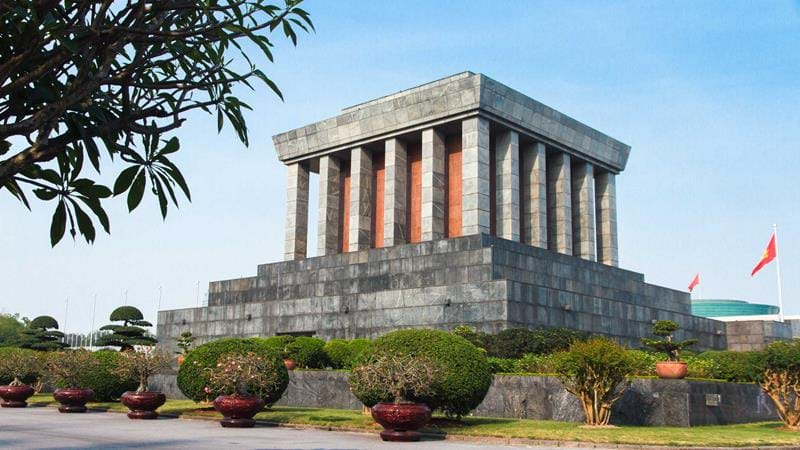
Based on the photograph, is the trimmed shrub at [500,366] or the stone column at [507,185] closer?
the trimmed shrub at [500,366]

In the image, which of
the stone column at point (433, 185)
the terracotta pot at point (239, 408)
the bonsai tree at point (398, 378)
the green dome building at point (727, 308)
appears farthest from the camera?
the green dome building at point (727, 308)

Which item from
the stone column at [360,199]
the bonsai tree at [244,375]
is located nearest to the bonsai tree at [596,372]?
the bonsai tree at [244,375]

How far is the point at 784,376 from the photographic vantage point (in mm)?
18750

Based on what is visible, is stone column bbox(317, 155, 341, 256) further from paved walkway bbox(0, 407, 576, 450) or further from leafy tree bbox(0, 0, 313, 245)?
leafy tree bbox(0, 0, 313, 245)

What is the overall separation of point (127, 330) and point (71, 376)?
58.2 feet

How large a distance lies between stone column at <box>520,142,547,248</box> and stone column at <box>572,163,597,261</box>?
13.5 ft

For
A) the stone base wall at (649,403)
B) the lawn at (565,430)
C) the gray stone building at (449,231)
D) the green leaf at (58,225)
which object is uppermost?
the gray stone building at (449,231)

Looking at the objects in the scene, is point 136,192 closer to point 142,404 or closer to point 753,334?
point 142,404

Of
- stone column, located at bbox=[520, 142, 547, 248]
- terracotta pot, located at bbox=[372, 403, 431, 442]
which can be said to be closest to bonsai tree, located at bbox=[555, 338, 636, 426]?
terracotta pot, located at bbox=[372, 403, 431, 442]

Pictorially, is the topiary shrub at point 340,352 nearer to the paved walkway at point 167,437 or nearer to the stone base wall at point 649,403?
the stone base wall at point 649,403

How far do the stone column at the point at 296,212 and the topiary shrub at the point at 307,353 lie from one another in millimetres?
17742

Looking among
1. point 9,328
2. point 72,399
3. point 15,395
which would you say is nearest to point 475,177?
point 72,399

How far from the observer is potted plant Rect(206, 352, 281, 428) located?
1852cm

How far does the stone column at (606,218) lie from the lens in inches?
1793
